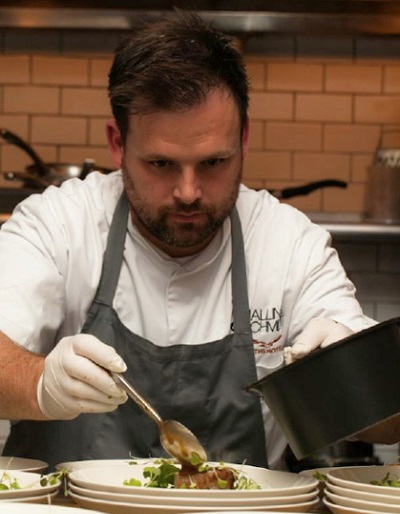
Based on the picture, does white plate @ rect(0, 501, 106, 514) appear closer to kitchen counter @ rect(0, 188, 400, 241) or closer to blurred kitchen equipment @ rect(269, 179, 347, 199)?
kitchen counter @ rect(0, 188, 400, 241)

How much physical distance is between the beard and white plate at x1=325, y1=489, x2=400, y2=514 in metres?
0.86

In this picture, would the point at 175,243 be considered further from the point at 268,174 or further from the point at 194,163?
the point at 268,174

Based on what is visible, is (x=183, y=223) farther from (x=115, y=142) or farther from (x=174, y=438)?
(x=174, y=438)

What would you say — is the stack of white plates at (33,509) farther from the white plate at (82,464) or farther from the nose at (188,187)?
the nose at (188,187)

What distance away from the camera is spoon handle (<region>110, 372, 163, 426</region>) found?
5.21 ft

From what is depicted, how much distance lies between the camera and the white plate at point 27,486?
4.62ft

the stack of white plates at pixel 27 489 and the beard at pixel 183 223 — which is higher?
the beard at pixel 183 223

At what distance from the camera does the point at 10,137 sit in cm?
349

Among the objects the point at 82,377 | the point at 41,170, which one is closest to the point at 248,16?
the point at 41,170

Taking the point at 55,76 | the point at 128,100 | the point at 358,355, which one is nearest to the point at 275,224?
the point at 128,100

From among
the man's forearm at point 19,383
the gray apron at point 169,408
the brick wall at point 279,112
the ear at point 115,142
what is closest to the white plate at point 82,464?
the man's forearm at point 19,383

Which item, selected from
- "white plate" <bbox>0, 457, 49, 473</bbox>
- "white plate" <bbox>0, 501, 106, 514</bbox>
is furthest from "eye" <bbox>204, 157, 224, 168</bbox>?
"white plate" <bbox>0, 501, 106, 514</bbox>

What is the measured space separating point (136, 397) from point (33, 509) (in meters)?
0.31

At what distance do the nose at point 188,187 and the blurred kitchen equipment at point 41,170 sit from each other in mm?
1263
